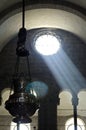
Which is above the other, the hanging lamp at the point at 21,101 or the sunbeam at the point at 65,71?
the sunbeam at the point at 65,71

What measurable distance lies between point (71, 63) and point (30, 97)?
565 centimetres

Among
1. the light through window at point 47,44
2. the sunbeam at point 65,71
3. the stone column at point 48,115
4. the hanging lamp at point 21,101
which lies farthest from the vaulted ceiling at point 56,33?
the hanging lamp at point 21,101

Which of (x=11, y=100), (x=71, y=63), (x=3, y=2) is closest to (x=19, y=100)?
(x=11, y=100)

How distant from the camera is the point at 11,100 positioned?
605 cm

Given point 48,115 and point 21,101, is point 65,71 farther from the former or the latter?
point 21,101

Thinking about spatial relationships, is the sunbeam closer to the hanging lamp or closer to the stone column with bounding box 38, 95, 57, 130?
the stone column with bounding box 38, 95, 57, 130

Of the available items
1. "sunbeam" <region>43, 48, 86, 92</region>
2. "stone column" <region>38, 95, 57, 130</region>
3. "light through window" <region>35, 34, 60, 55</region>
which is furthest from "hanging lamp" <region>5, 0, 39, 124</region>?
"light through window" <region>35, 34, 60, 55</region>

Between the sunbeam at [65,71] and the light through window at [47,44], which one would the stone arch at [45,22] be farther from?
the sunbeam at [65,71]

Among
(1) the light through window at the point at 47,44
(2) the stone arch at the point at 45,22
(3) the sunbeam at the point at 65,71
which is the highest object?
(2) the stone arch at the point at 45,22

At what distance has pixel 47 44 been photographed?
39.0 feet

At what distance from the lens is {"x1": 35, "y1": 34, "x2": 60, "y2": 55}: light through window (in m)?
11.8

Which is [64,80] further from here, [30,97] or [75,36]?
[30,97]

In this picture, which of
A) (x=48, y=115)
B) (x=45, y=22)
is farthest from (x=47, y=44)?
(x=48, y=115)

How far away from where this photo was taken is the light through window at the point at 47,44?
463 inches
